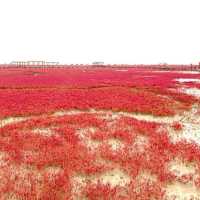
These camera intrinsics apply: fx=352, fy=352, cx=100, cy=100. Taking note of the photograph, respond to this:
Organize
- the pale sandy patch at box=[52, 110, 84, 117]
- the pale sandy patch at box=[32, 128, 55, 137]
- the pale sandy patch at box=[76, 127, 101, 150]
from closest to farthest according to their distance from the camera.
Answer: the pale sandy patch at box=[76, 127, 101, 150] → the pale sandy patch at box=[32, 128, 55, 137] → the pale sandy patch at box=[52, 110, 84, 117]

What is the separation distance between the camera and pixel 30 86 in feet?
126

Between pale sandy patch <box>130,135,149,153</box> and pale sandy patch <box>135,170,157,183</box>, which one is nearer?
pale sandy patch <box>135,170,157,183</box>

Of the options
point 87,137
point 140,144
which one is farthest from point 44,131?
point 140,144

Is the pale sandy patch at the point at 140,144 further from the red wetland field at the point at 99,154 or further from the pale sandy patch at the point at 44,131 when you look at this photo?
the pale sandy patch at the point at 44,131

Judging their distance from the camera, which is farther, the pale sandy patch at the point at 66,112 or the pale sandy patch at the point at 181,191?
the pale sandy patch at the point at 66,112

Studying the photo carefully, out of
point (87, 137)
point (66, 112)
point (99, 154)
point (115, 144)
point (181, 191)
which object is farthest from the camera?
point (66, 112)

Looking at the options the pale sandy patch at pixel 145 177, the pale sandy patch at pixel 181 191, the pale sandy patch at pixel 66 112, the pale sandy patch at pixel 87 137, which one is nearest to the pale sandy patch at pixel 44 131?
the pale sandy patch at pixel 87 137

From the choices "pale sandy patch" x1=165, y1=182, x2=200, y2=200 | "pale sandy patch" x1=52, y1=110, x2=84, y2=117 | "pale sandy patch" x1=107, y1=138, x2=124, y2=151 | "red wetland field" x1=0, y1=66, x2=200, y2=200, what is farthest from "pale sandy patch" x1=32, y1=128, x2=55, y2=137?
"pale sandy patch" x1=165, y1=182, x2=200, y2=200

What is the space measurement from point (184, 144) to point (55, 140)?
5.43 meters

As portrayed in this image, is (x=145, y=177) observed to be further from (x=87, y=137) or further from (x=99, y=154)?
(x=87, y=137)

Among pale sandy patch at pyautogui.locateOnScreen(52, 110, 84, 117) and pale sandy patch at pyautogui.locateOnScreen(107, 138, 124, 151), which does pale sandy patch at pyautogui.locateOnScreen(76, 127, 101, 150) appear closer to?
pale sandy patch at pyautogui.locateOnScreen(107, 138, 124, 151)

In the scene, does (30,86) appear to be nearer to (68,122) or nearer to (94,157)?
(68,122)

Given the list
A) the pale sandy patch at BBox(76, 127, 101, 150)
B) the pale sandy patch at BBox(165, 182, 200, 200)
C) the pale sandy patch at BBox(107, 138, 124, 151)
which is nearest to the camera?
the pale sandy patch at BBox(165, 182, 200, 200)

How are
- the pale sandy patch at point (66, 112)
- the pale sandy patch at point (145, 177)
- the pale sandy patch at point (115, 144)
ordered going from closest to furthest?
1. the pale sandy patch at point (145, 177)
2. the pale sandy patch at point (115, 144)
3. the pale sandy patch at point (66, 112)
